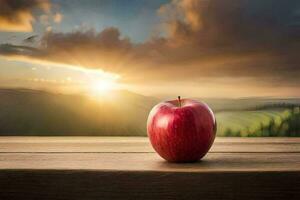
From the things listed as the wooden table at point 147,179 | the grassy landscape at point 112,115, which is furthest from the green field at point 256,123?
the wooden table at point 147,179

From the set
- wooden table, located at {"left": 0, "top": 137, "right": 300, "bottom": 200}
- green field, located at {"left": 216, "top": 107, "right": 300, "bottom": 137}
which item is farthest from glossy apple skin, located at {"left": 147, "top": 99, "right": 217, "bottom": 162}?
green field, located at {"left": 216, "top": 107, "right": 300, "bottom": 137}

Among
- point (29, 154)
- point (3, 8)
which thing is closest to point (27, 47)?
point (3, 8)

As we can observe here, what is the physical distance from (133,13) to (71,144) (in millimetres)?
1400

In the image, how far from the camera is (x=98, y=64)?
9.45 feet

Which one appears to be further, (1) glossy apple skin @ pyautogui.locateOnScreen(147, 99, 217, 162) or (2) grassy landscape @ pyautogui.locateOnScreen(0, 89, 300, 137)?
(2) grassy landscape @ pyautogui.locateOnScreen(0, 89, 300, 137)

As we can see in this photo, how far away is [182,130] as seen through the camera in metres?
1.10

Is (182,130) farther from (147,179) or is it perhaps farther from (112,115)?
(112,115)

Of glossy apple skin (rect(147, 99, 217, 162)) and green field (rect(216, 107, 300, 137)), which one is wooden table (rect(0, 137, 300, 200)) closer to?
glossy apple skin (rect(147, 99, 217, 162))

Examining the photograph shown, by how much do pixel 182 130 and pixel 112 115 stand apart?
180 cm

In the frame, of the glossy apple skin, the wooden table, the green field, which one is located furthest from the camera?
the green field

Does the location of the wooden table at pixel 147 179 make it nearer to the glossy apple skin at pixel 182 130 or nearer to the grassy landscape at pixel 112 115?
the glossy apple skin at pixel 182 130

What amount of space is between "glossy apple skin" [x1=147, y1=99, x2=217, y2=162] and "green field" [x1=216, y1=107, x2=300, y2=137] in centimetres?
165

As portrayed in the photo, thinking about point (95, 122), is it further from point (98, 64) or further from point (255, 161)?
point (255, 161)

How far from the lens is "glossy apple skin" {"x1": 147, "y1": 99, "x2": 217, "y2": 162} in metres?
1.10
